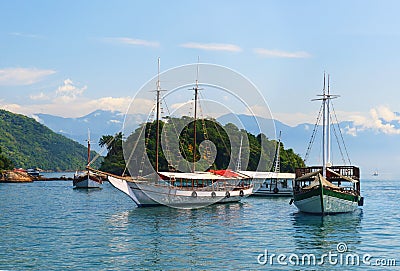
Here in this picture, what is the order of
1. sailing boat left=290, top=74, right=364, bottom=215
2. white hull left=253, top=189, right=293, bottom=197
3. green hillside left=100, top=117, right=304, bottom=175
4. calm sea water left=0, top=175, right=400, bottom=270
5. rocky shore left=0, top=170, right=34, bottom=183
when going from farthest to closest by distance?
1. rocky shore left=0, top=170, right=34, bottom=183
2. green hillside left=100, top=117, right=304, bottom=175
3. white hull left=253, top=189, right=293, bottom=197
4. sailing boat left=290, top=74, right=364, bottom=215
5. calm sea water left=0, top=175, right=400, bottom=270

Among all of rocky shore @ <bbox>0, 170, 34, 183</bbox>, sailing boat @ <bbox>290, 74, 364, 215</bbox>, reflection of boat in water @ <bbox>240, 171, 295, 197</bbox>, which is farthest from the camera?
rocky shore @ <bbox>0, 170, 34, 183</bbox>

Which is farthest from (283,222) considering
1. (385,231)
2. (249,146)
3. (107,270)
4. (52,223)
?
(249,146)

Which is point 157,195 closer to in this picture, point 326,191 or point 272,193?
point 326,191

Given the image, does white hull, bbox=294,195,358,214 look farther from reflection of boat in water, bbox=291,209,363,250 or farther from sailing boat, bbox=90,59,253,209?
sailing boat, bbox=90,59,253,209

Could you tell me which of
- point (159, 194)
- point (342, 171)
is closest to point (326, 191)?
point (342, 171)

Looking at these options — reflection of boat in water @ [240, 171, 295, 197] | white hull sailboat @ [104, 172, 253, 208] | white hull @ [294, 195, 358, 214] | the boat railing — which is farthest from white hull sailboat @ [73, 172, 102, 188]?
white hull @ [294, 195, 358, 214]

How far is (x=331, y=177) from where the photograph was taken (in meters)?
56.8

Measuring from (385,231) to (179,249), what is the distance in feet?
59.3

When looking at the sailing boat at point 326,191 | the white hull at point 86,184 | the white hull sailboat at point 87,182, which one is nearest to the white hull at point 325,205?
the sailing boat at point 326,191

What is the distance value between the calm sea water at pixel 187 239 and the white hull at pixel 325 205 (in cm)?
75

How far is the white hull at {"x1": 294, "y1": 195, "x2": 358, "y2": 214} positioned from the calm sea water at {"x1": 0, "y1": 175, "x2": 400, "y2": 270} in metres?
0.75

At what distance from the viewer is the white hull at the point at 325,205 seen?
49.9m

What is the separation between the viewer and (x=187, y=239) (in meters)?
37.6

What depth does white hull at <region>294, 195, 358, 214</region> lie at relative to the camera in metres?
49.9
